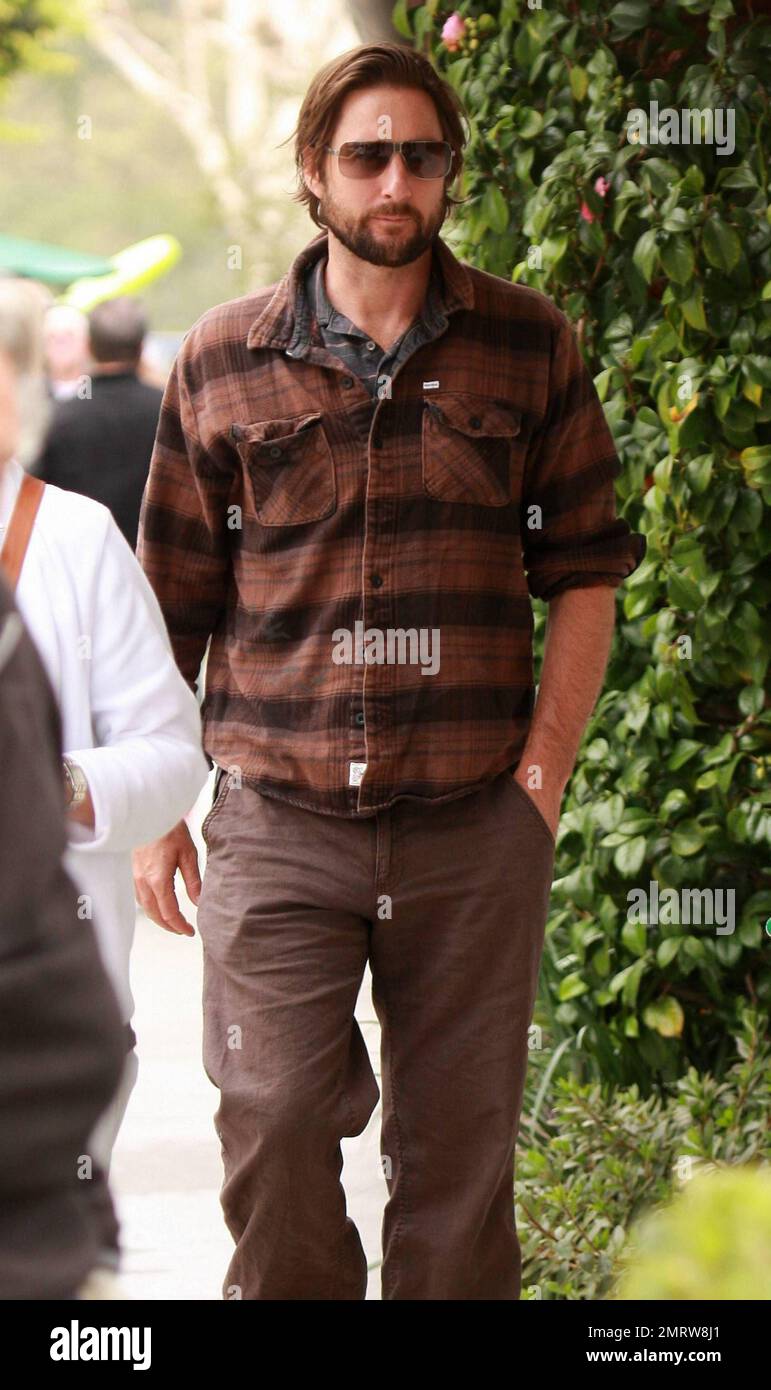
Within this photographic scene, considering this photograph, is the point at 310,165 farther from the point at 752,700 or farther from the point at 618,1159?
the point at 618,1159

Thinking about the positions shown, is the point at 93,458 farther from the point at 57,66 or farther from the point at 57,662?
the point at 57,66

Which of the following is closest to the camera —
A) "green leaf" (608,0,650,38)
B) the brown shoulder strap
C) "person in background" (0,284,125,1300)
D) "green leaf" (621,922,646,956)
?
"person in background" (0,284,125,1300)

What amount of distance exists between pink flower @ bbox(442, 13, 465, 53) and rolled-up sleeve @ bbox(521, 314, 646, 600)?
3.87ft

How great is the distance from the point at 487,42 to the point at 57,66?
7170 millimetres

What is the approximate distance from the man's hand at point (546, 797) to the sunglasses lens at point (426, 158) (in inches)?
31.1

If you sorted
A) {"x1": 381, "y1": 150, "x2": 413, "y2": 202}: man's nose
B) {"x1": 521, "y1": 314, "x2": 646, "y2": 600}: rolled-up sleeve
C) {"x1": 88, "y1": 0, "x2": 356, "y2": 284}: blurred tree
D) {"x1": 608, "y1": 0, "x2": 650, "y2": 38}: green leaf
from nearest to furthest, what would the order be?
{"x1": 381, "y1": 150, "x2": 413, "y2": 202}: man's nose, {"x1": 521, "y1": 314, "x2": 646, "y2": 600}: rolled-up sleeve, {"x1": 608, "y1": 0, "x2": 650, "y2": 38}: green leaf, {"x1": 88, "y1": 0, "x2": 356, "y2": 284}: blurred tree

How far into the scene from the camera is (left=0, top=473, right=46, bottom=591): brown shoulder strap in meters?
1.97

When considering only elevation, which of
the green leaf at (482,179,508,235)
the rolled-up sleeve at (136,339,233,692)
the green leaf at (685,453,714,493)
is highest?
the green leaf at (482,179,508,235)

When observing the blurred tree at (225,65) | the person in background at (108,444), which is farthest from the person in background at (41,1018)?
the blurred tree at (225,65)

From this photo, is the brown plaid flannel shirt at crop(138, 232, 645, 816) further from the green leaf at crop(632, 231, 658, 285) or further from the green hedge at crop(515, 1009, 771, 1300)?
the green hedge at crop(515, 1009, 771, 1300)

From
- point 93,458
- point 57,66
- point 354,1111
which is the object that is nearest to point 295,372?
point 354,1111

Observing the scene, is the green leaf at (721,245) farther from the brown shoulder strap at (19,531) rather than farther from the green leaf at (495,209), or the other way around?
the brown shoulder strap at (19,531)

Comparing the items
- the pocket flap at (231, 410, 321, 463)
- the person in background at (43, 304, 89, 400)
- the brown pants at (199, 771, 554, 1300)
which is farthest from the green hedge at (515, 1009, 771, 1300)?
the person in background at (43, 304, 89, 400)

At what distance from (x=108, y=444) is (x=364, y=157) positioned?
343 centimetres
